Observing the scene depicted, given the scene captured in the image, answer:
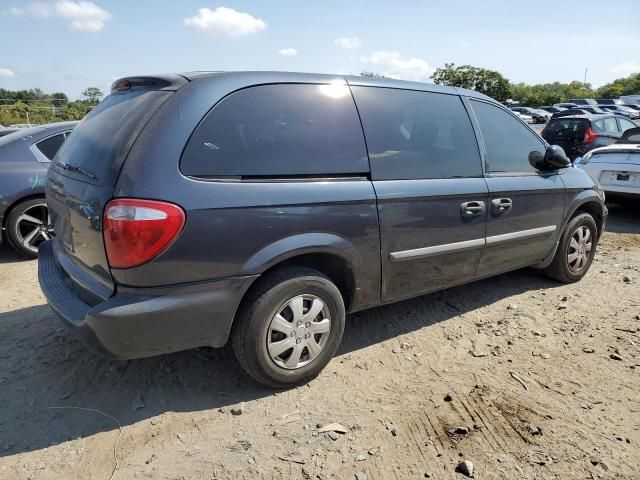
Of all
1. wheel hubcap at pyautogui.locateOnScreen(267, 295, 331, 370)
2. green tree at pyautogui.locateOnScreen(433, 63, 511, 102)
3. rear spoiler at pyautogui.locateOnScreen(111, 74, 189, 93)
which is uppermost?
green tree at pyautogui.locateOnScreen(433, 63, 511, 102)

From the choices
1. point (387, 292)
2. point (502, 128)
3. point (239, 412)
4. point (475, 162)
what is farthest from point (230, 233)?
point (502, 128)

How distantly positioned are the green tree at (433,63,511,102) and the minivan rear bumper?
4996 cm

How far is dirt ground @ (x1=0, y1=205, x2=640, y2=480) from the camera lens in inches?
92.0

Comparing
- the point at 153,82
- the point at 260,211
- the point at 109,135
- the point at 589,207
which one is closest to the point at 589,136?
the point at 589,207

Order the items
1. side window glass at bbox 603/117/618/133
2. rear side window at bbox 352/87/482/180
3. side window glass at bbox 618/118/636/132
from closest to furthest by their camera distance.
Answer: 1. rear side window at bbox 352/87/482/180
2. side window glass at bbox 603/117/618/133
3. side window glass at bbox 618/118/636/132

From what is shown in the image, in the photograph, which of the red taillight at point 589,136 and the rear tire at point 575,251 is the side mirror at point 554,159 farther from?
the red taillight at point 589,136

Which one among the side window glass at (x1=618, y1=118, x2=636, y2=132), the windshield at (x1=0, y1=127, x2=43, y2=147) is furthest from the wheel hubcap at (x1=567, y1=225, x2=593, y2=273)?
the side window glass at (x1=618, y1=118, x2=636, y2=132)

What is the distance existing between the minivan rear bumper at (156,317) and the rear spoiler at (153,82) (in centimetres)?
108

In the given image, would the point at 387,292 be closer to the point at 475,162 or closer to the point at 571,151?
the point at 475,162

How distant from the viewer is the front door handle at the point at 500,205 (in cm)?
371

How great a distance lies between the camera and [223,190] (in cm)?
246

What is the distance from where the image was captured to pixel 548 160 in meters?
4.16

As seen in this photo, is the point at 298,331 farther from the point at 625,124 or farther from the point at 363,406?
the point at 625,124

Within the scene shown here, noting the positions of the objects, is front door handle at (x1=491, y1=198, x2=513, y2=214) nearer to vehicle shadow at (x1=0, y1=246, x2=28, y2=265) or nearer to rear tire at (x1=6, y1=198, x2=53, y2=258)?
rear tire at (x1=6, y1=198, x2=53, y2=258)
